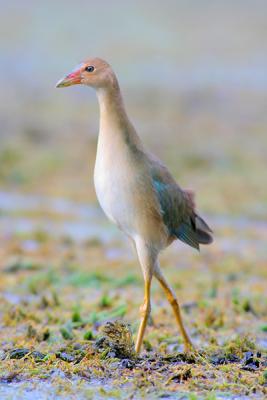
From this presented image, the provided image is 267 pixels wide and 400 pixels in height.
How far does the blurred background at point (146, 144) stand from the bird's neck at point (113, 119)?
159 centimetres

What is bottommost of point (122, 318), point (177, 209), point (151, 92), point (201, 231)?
point (122, 318)

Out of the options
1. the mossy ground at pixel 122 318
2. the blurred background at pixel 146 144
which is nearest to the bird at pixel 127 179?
the mossy ground at pixel 122 318

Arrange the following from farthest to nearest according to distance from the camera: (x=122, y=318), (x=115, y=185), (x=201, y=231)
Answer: (x=122, y=318)
(x=201, y=231)
(x=115, y=185)

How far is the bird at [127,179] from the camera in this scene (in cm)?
722

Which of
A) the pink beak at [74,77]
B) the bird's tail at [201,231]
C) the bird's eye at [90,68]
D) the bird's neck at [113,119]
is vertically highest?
the bird's eye at [90,68]

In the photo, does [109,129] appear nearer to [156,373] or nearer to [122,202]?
[122,202]

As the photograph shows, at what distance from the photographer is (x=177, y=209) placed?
7.87 metres

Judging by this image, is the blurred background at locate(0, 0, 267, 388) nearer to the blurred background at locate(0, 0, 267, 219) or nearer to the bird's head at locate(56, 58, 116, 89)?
the blurred background at locate(0, 0, 267, 219)

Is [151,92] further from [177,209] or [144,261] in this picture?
[144,261]

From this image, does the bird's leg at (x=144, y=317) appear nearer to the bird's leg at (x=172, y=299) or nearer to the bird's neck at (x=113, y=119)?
the bird's leg at (x=172, y=299)

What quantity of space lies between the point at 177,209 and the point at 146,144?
12847mm

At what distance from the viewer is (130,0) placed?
42.1 meters

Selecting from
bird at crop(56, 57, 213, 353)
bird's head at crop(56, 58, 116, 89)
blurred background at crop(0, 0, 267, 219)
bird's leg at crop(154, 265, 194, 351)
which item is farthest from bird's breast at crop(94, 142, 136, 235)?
blurred background at crop(0, 0, 267, 219)

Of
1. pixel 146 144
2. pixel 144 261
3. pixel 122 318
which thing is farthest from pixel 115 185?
pixel 146 144
